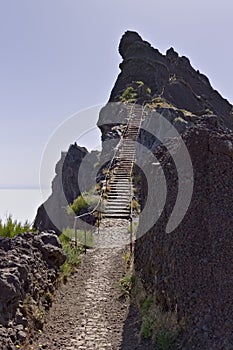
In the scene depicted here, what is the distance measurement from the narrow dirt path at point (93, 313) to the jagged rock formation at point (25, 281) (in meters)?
0.31

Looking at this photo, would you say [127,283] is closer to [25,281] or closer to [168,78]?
[25,281]

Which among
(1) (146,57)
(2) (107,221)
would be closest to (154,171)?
(2) (107,221)

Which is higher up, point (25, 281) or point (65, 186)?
point (65, 186)

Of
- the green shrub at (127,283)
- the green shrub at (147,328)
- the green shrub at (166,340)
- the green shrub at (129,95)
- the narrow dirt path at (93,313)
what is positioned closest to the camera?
the green shrub at (166,340)

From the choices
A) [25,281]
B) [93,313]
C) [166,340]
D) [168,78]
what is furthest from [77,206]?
[168,78]

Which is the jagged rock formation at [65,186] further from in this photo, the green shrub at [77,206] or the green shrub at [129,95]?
the green shrub at [129,95]

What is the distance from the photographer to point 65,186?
25.4 metres

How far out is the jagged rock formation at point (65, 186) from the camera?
772 inches

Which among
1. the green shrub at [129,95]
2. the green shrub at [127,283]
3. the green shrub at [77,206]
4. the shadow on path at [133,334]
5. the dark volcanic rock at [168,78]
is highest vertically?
the dark volcanic rock at [168,78]

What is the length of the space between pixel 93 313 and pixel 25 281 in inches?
62.9

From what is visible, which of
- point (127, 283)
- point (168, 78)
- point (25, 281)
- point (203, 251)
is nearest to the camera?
point (203, 251)

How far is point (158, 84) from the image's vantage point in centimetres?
4131

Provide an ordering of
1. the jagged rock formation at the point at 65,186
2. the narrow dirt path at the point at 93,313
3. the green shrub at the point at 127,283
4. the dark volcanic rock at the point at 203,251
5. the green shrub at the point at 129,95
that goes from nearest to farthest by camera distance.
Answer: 1. the dark volcanic rock at the point at 203,251
2. the narrow dirt path at the point at 93,313
3. the green shrub at the point at 127,283
4. the jagged rock formation at the point at 65,186
5. the green shrub at the point at 129,95

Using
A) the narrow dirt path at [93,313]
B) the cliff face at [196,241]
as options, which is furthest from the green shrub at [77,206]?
the cliff face at [196,241]
